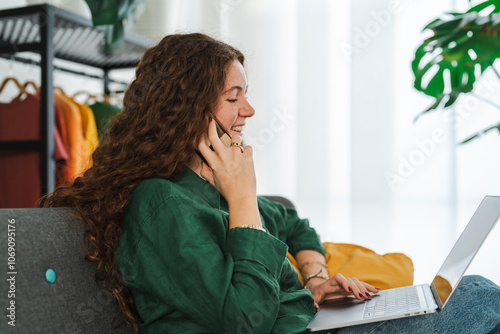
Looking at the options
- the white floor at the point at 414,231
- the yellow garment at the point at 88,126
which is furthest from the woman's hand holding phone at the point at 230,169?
the white floor at the point at 414,231

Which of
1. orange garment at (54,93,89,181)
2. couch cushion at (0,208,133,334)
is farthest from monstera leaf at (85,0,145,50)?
couch cushion at (0,208,133,334)

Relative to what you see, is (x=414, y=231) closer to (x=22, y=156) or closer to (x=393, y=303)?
(x=393, y=303)

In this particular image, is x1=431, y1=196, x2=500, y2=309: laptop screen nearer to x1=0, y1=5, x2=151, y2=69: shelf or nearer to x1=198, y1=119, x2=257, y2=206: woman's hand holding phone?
x1=198, y1=119, x2=257, y2=206: woman's hand holding phone

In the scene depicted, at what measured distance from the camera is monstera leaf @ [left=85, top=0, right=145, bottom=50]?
2.06 m

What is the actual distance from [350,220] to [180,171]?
6.50ft

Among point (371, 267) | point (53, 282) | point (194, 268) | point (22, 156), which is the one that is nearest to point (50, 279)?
point (53, 282)

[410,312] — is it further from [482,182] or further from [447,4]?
[447,4]

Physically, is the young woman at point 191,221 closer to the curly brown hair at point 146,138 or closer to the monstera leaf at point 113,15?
the curly brown hair at point 146,138

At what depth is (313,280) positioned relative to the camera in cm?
128

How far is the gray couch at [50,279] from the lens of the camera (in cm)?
73

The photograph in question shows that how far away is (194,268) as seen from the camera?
31.8 inches

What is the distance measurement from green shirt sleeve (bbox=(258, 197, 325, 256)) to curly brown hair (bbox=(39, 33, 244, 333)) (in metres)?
0.38

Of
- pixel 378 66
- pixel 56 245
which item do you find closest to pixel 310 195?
pixel 378 66

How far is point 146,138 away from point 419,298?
0.63 m
